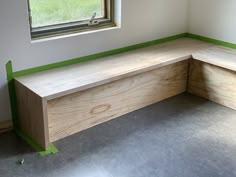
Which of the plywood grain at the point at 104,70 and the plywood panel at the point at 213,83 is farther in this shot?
the plywood panel at the point at 213,83

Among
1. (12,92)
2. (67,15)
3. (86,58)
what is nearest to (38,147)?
(12,92)

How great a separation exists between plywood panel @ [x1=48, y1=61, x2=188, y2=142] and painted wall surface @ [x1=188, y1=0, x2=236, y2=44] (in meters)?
0.42

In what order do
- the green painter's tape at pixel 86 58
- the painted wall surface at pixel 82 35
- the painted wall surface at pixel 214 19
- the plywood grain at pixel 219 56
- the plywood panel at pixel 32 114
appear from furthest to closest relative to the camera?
the painted wall surface at pixel 214 19 → the plywood grain at pixel 219 56 → the green painter's tape at pixel 86 58 → the painted wall surface at pixel 82 35 → the plywood panel at pixel 32 114

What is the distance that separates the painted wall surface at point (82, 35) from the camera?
1953mm

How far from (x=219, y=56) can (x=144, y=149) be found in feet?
3.17

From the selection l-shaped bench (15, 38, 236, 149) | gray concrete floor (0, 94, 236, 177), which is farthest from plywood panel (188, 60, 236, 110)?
gray concrete floor (0, 94, 236, 177)

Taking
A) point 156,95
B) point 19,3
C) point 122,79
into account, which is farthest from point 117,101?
point 19,3

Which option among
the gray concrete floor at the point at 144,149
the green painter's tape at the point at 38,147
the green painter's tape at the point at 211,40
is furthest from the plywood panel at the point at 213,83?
the green painter's tape at the point at 38,147

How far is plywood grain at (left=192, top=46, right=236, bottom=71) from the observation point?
2322 millimetres

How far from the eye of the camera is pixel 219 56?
246 cm

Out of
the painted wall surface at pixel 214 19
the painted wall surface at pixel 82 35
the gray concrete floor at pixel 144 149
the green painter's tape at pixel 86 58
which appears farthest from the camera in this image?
the painted wall surface at pixel 214 19

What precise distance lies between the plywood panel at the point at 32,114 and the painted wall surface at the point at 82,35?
0.10 meters

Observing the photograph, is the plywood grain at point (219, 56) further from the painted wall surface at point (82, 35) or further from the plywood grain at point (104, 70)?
the painted wall surface at point (82, 35)

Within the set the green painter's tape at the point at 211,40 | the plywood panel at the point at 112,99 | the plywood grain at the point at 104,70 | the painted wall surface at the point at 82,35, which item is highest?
the painted wall surface at the point at 82,35
